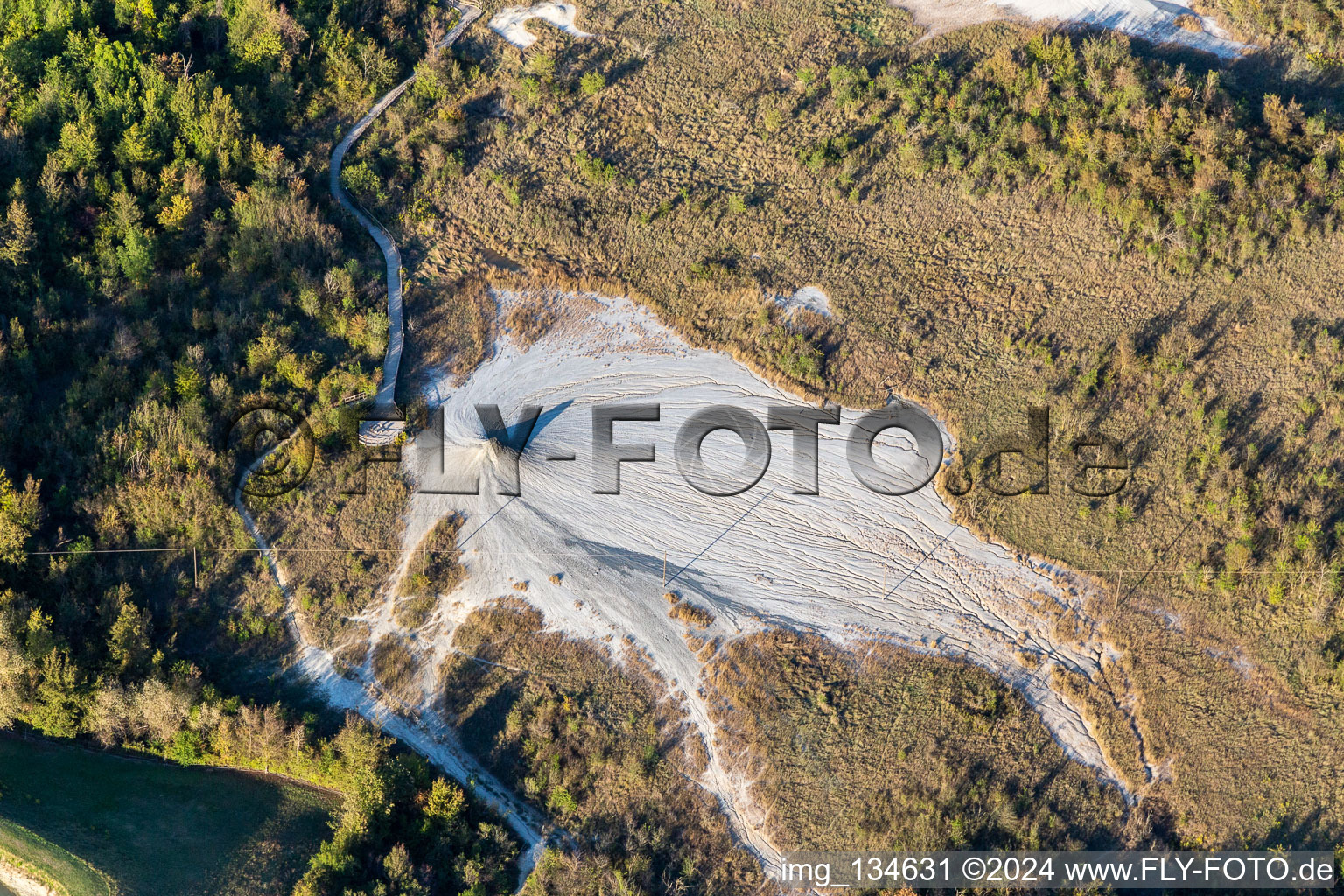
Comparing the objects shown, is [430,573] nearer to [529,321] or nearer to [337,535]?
[337,535]

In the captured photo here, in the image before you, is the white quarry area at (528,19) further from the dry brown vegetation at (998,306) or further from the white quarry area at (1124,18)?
the white quarry area at (1124,18)

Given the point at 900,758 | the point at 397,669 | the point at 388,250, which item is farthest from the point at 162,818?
the point at 900,758

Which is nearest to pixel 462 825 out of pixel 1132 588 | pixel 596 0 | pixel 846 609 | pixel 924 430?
pixel 846 609

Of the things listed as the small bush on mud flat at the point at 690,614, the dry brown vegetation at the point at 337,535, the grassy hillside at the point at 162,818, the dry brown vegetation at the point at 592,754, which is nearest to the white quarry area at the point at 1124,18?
the small bush on mud flat at the point at 690,614

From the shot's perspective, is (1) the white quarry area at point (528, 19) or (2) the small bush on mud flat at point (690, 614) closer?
(2) the small bush on mud flat at point (690, 614)

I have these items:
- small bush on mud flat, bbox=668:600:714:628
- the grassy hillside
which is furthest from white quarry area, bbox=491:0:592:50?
the grassy hillside

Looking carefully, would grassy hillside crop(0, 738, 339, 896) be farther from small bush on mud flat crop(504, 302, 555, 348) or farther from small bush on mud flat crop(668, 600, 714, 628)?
small bush on mud flat crop(504, 302, 555, 348)
